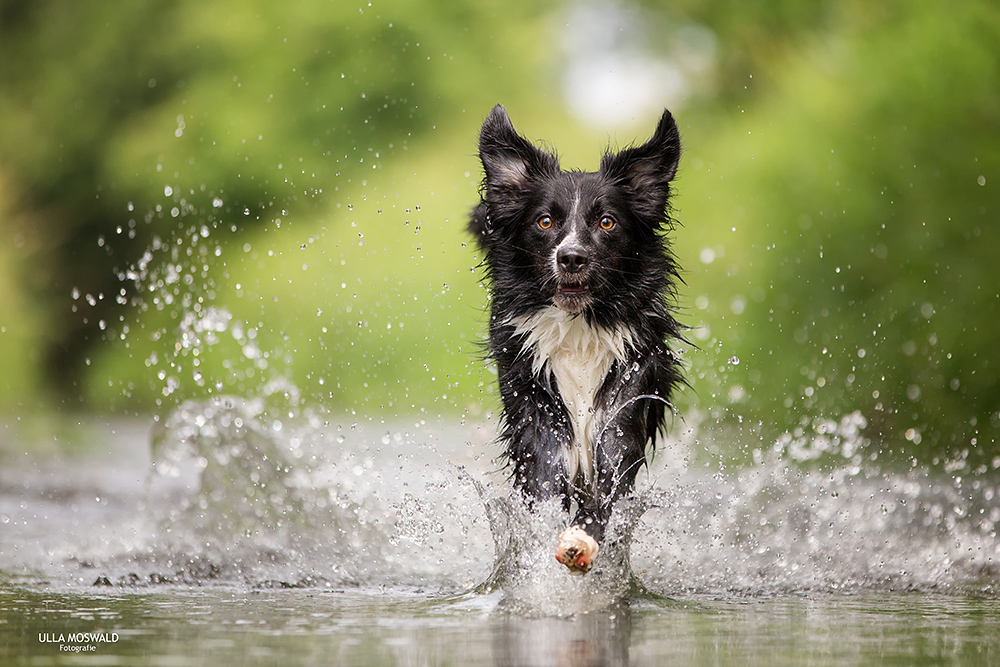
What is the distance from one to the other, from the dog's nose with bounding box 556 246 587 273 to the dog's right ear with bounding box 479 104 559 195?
575 mm

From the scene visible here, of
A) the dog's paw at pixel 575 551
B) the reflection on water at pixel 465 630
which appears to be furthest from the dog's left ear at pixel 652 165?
the reflection on water at pixel 465 630

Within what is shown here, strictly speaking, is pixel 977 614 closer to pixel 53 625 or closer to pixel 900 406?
pixel 53 625

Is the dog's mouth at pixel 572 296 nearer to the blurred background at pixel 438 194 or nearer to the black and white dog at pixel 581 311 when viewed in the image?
the black and white dog at pixel 581 311

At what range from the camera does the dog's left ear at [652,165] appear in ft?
17.1

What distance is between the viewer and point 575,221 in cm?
496

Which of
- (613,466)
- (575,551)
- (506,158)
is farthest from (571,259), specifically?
(575,551)

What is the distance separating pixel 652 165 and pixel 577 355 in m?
0.94

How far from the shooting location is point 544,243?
5043 mm

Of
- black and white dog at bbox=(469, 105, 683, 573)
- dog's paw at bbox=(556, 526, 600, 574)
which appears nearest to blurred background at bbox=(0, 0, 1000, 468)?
black and white dog at bbox=(469, 105, 683, 573)

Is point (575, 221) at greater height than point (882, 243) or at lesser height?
lesser

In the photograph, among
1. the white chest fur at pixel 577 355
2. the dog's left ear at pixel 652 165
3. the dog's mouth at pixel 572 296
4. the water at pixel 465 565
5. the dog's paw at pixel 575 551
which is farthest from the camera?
the dog's left ear at pixel 652 165

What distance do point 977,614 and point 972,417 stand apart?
15.6ft

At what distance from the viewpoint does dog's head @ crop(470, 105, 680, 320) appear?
4.95 metres

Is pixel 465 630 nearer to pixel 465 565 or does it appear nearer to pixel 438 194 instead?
pixel 465 565
